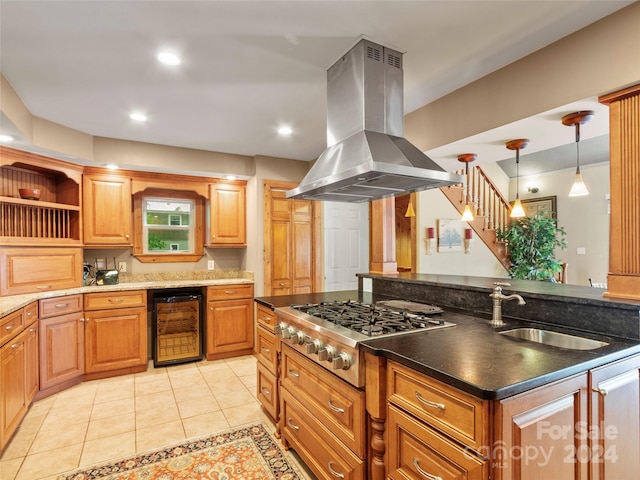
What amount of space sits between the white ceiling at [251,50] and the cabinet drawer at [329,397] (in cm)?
185

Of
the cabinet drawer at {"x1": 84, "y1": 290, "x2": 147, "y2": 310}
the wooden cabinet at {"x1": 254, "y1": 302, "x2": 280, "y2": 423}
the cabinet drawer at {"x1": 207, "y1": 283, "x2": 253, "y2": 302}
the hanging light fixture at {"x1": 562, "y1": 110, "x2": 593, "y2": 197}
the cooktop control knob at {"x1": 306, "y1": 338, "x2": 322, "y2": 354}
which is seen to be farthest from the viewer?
the cabinet drawer at {"x1": 207, "y1": 283, "x2": 253, "y2": 302}

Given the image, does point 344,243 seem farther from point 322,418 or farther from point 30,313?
point 30,313

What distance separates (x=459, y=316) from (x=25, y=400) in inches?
133

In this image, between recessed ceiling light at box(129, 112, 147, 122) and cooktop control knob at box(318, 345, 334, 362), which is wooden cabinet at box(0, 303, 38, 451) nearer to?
recessed ceiling light at box(129, 112, 147, 122)

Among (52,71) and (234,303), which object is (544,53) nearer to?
(52,71)

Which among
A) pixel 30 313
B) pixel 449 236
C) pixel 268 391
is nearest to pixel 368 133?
pixel 268 391

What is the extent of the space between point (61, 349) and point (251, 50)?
328 cm

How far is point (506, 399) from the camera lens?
3.58 ft

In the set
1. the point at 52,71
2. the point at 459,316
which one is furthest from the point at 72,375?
the point at 459,316

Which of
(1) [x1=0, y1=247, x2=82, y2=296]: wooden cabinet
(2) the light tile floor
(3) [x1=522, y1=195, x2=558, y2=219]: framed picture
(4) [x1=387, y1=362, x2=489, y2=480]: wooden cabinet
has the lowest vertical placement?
(2) the light tile floor

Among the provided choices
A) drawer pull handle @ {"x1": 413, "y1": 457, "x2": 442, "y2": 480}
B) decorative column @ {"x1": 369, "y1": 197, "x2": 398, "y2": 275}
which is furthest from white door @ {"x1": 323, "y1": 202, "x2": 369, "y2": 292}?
drawer pull handle @ {"x1": 413, "y1": 457, "x2": 442, "y2": 480}

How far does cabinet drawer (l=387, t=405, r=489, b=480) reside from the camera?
1134 mm

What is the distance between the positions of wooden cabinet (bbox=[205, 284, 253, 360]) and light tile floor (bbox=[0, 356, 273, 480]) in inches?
15.2

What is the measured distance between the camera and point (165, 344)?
13.3 feet
